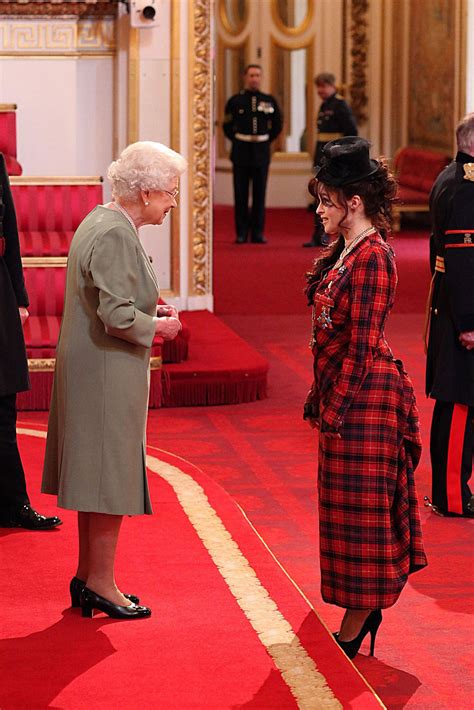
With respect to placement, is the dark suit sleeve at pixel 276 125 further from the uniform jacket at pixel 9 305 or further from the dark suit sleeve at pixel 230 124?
the uniform jacket at pixel 9 305

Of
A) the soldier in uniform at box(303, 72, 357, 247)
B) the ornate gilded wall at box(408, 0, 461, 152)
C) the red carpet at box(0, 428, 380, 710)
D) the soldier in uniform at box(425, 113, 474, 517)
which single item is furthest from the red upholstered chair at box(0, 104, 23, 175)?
the ornate gilded wall at box(408, 0, 461, 152)

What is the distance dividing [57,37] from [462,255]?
5039 millimetres

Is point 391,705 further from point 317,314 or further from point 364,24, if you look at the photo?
point 364,24

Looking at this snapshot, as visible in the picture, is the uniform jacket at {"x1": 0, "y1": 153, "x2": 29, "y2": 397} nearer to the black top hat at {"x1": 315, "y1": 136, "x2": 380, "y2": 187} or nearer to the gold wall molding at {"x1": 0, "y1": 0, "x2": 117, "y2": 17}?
the black top hat at {"x1": 315, "y1": 136, "x2": 380, "y2": 187}

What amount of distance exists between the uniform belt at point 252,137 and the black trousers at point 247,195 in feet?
1.01

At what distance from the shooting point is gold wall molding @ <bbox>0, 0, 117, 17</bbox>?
9.31 m

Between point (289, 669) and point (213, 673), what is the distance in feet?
0.69

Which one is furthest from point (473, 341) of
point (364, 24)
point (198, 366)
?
point (364, 24)

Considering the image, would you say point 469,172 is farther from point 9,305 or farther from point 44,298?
point 44,298

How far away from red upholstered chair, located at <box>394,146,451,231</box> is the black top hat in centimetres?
1266

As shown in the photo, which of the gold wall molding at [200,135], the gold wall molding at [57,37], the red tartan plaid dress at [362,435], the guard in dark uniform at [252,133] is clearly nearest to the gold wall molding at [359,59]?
the guard in dark uniform at [252,133]

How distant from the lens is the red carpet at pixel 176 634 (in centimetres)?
352

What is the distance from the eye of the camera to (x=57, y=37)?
951cm

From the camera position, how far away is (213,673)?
365 cm
